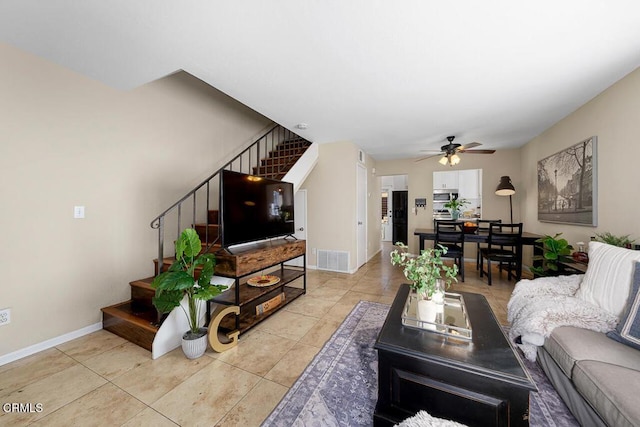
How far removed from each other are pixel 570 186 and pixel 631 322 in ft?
7.99

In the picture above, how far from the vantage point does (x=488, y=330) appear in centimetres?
139

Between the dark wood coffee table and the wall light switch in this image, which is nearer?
the dark wood coffee table

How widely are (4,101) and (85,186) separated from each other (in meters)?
0.79

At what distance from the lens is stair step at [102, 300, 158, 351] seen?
2000mm

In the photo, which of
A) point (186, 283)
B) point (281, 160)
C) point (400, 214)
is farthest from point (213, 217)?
point (400, 214)

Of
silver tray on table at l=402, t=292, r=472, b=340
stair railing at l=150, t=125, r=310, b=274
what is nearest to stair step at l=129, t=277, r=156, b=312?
stair railing at l=150, t=125, r=310, b=274

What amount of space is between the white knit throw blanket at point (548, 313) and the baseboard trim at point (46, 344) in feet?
12.5

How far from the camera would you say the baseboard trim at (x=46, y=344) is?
6.06ft

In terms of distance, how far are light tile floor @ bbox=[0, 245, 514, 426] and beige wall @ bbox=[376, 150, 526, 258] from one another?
3301mm

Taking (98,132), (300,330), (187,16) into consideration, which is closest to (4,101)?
(98,132)

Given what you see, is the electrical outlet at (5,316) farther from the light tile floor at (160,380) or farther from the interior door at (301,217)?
the interior door at (301,217)

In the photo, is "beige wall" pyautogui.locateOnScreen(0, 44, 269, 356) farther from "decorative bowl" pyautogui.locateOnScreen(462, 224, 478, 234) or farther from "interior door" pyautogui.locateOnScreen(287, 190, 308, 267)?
"decorative bowl" pyautogui.locateOnScreen(462, 224, 478, 234)

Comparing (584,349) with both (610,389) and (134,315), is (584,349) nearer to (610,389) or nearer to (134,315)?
(610,389)

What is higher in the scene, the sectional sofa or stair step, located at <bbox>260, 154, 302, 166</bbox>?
A: stair step, located at <bbox>260, 154, 302, 166</bbox>
